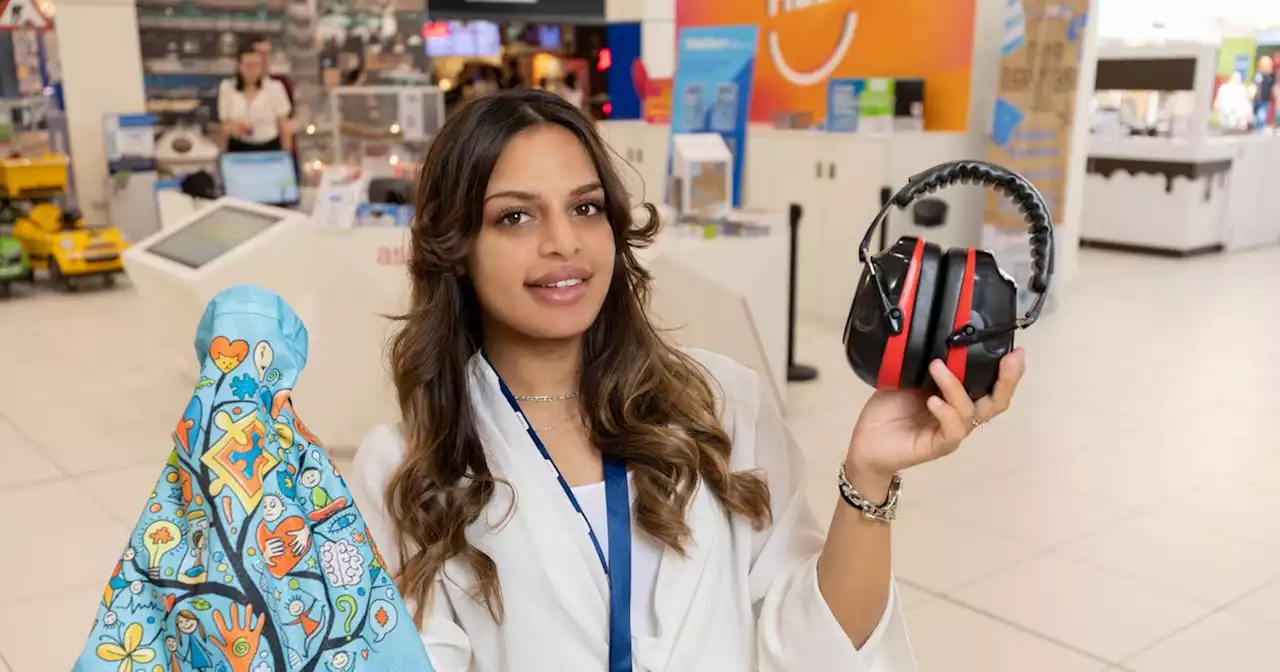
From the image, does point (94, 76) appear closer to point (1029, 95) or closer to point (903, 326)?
point (1029, 95)

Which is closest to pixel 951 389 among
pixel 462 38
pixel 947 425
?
pixel 947 425

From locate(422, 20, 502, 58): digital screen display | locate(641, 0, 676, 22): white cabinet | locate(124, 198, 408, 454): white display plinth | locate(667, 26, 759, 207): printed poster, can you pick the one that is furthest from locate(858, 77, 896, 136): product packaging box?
locate(422, 20, 502, 58): digital screen display

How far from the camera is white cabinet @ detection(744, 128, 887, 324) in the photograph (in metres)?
7.05

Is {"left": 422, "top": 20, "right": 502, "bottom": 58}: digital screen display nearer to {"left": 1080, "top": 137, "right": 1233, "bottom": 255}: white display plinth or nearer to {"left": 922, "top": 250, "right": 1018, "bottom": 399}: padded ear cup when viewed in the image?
{"left": 1080, "top": 137, "right": 1233, "bottom": 255}: white display plinth

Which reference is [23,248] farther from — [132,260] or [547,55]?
[547,55]

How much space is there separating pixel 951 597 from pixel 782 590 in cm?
204

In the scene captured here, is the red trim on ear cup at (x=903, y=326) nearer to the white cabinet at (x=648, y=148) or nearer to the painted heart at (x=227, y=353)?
the painted heart at (x=227, y=353)

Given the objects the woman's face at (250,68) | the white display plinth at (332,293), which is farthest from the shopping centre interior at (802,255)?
the woman's face at (250,68)

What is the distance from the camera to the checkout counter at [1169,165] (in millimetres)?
9453

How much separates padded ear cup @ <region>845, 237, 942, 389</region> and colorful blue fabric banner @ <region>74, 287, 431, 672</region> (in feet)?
1.79

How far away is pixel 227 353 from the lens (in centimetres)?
97

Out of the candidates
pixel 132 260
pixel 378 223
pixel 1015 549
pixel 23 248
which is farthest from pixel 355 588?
pixel 23 248

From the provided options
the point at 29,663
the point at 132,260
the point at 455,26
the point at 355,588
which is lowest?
the point at 29,663

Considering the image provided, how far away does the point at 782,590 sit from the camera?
4.78 ft
